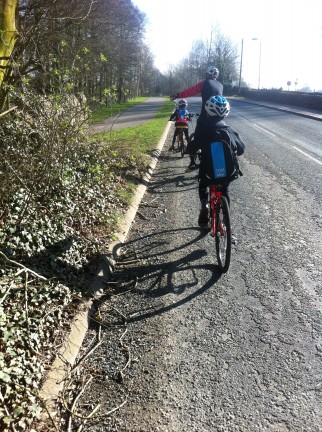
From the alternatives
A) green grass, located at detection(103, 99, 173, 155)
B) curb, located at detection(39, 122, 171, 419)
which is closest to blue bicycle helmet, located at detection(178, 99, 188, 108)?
green grass, located at detection(103, 99, 173, 155)

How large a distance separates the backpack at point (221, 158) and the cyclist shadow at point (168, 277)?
103 cm

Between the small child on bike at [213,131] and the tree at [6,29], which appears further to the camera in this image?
the small child on bike at [213,131]

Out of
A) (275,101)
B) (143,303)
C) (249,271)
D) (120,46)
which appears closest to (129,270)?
(143,303)

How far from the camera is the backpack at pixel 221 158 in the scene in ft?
14.8

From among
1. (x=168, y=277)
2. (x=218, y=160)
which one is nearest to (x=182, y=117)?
(x=218, y=160)

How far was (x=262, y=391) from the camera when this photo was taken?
106 inches

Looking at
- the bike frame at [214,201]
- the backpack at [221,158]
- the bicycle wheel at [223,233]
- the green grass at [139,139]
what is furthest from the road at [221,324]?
the green grass at [139,139]

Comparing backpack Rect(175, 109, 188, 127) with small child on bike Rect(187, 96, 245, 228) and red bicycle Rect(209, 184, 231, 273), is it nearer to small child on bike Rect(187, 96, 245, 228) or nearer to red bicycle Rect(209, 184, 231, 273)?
A: small child on bike Rect(187, 96, 245, 228)

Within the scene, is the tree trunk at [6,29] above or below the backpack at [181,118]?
above

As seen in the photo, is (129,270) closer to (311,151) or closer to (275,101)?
(311,151)

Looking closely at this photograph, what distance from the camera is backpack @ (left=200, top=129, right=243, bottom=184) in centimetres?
450

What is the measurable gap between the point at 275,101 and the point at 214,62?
45.1 m

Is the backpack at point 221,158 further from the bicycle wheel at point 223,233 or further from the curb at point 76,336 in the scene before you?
the curb at point 76,336

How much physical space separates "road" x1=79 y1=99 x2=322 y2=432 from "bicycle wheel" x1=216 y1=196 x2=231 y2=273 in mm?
140
